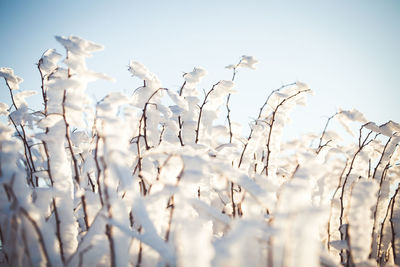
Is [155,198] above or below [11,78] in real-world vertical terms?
below

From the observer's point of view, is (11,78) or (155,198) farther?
(11,78)

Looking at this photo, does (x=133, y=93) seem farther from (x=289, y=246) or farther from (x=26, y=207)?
(x=289, y=246)

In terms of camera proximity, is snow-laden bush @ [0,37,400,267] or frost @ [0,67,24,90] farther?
frost @ [0,67,24,90]

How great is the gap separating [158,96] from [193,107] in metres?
0.24

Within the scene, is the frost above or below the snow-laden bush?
above

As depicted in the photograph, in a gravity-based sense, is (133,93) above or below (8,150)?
above

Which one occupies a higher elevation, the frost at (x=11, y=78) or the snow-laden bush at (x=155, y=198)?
the frost at (x=11, y=78)

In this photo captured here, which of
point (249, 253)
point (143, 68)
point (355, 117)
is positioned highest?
point (143, 68)

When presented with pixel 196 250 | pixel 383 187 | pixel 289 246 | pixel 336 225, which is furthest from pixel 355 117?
pixel 196 250

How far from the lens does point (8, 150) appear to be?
0.77m

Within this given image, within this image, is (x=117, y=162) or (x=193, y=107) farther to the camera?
(x=193, y=107)

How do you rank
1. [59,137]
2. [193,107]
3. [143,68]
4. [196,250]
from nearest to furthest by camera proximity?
[196,250] < [59,137] < [143,68] < [193,107]

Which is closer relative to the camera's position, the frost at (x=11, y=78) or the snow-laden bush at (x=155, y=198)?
the snow-laden bush at (x=155, y=198)

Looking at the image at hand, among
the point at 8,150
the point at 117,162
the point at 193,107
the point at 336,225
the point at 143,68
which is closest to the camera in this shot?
the point at 117,162
